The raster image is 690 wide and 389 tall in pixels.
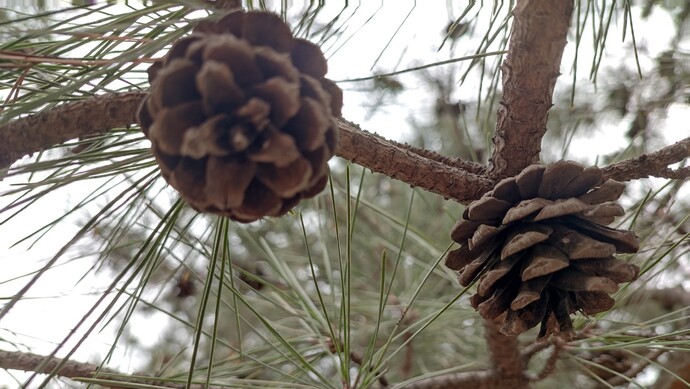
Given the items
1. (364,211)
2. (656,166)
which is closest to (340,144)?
(656,166)

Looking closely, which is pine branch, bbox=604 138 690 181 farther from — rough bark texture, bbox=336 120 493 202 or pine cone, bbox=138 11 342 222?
pine cone, bbox=138 11 342 222

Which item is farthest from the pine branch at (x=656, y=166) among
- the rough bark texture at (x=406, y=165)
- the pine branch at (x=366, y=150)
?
the rough bark texture at (x=406, y=165)

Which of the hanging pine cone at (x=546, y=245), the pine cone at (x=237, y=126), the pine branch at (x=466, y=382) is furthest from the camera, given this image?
the pine branch at (x=466, y=382)

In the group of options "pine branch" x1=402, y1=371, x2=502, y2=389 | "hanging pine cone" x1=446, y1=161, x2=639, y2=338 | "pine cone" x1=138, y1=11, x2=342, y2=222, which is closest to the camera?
"pine cone" x1=138, y1=11, x2=342, y2=222

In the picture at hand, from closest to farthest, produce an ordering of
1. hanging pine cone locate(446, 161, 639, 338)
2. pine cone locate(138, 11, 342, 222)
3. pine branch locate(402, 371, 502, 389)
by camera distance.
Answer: pine cone locate(138, 11, 342, 222) → hanging pine cone locate(446, 161, 639, 338) → pine branch locate(402, 371, 502, 389)

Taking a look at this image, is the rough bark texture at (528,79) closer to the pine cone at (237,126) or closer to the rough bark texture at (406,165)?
the rough bark texture at (406,165)

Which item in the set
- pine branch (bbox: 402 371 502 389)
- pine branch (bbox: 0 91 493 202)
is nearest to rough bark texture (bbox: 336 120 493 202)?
pine branch (bbox: 0 91 493 202)

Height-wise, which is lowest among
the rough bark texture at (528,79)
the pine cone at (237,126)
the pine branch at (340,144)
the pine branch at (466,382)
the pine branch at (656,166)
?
the pine cone at (237,126)

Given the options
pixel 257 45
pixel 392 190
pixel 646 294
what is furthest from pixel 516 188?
pixel 392 190
